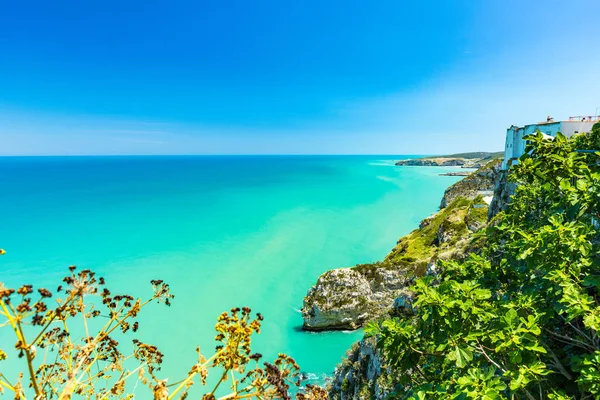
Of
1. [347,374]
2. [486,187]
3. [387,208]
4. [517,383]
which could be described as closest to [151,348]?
[517,383]

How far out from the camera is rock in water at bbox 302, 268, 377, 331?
2656 cm

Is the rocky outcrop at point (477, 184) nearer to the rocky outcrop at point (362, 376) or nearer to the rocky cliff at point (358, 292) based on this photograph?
the rocky cliff at point (358, 292)

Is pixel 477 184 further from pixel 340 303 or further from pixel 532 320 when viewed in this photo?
pixel 532 320

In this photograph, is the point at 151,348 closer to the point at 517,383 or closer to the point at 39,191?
the point at 517,383

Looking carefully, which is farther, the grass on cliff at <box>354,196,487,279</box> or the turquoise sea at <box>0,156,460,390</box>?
the turquoise sea at <box>0,156,460,390</box>

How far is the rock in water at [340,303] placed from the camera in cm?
2656

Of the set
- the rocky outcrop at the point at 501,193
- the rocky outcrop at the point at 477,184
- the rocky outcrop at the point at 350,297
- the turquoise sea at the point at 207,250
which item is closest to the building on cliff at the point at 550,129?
the rocky outcrop at the point at 501,193

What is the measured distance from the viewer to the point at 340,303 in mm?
26734

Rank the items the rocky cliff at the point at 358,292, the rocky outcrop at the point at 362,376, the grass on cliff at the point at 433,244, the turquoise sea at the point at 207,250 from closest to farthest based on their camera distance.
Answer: the rocky outcrop at the point at 362,376
the rocky cliff at the point at 358,292
the grass on cliff at the point at 433,244
the turquoise sea at the point at 207,250

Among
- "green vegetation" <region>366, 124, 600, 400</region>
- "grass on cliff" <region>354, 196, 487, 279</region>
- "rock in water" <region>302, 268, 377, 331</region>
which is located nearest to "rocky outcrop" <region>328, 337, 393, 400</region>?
"green vegetation" <region>366, 124, 600, 400</region>

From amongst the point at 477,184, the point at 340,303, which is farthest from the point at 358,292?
the point at 477,184

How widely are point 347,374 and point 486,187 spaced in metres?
56.7

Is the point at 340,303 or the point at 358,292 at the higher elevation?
the point at 358,292

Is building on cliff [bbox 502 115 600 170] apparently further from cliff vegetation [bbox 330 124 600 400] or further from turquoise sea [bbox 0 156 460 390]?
turquoise sea [bbox 0 156 460 390]
